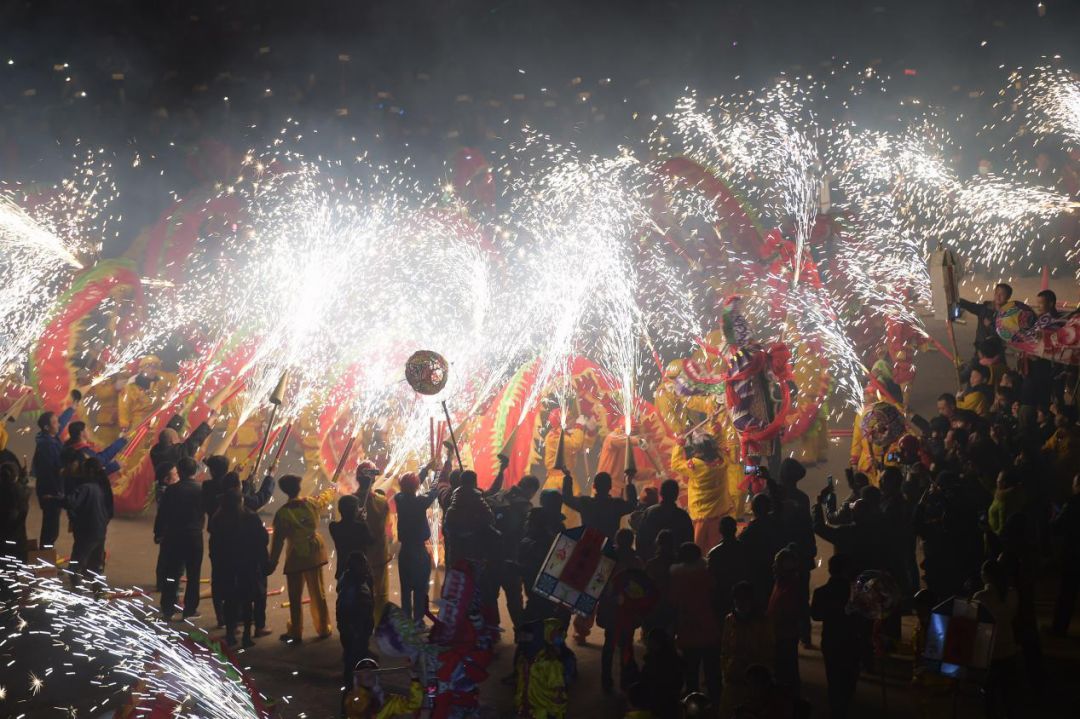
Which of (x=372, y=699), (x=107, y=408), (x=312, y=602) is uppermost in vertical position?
(x=107, y=408)

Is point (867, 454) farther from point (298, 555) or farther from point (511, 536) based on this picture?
point (298, 555)

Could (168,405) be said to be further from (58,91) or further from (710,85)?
(710,85)

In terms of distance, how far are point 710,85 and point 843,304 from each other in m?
6.97

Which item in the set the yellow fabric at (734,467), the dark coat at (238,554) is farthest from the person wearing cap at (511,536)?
the yellow fabric at (734,467)

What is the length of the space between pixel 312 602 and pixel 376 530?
67 cm

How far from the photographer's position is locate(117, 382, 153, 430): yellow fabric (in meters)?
12.9

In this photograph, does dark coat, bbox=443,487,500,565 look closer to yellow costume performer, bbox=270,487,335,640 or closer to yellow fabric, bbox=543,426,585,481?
yellow costume performer, bbox=270,487,335,640

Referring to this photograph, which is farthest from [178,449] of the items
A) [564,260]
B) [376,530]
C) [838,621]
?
[564,260]

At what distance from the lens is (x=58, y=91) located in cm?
2016

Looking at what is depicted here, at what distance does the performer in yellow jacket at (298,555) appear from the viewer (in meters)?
7.48

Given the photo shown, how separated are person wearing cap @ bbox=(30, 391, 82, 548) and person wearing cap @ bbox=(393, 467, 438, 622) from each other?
325cm

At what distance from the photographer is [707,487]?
28.8 feet

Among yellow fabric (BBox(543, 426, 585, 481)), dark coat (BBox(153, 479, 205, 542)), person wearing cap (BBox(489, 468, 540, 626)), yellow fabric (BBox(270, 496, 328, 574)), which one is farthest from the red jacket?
yellow fabric (BBox(543, 426, 585, 481))

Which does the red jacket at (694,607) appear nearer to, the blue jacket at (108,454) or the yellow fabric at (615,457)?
the yellow fabric at (615,457)
